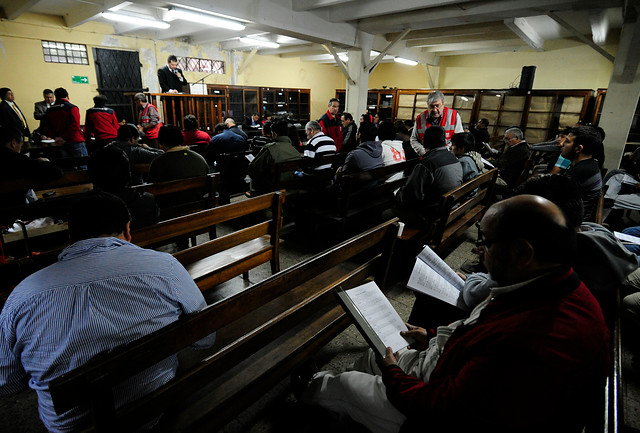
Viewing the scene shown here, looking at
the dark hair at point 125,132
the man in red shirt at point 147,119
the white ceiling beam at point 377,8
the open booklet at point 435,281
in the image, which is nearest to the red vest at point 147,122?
the man in red shirt at point 147,119

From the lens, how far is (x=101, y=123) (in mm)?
5668

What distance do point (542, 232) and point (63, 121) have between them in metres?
7.23

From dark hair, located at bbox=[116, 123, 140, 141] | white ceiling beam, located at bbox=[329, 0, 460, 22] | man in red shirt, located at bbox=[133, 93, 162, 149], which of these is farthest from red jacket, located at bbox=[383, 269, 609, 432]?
man in red shirt, located at bbox=[133, 93, 162, 149]

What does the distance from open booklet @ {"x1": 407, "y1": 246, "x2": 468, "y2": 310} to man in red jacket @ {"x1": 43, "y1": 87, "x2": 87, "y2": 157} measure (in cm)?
657

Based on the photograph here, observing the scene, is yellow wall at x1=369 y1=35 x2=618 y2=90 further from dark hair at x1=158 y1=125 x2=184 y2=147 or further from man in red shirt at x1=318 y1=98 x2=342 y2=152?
→ dark hair at x1=158 y1=125 x2=184 y2=147

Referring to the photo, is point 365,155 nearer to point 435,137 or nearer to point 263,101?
point 435,137

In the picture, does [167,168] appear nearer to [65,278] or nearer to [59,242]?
[59,242]

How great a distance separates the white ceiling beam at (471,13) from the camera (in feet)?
15.5

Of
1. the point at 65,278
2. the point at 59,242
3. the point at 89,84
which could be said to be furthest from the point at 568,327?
the point at 89,84

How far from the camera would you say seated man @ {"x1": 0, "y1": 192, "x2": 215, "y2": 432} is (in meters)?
0.99

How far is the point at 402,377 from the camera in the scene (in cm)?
120

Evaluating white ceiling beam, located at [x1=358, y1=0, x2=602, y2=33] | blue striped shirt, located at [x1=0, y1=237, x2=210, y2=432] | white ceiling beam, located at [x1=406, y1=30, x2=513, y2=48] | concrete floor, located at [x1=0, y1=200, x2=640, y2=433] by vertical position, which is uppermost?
white ceiling beam, located at [x1=406, y1=30, x2=513, y2=48]

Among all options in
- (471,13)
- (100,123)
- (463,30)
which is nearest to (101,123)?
(100,123)

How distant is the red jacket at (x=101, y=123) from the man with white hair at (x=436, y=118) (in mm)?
5386
